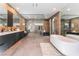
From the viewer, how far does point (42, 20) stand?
17.1 meters

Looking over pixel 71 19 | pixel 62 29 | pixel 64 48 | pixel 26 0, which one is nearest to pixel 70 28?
pixel 71 19

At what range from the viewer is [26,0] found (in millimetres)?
3705

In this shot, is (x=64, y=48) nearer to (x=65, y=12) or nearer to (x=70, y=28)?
(x=70, y=28)

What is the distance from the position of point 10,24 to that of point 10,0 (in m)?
4.77

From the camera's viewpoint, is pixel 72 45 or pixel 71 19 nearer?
pixel 72 45

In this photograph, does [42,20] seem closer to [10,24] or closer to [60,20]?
[60,20]

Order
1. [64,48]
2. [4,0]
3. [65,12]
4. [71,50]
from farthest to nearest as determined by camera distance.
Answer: [65,12], [64,48], [71,50], [4,0]

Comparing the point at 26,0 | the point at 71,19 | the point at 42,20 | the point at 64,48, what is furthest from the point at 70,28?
the point at 42,20

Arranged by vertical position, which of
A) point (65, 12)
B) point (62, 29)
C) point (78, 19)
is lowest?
point (62, 29)

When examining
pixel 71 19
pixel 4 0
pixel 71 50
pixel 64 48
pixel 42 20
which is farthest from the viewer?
pixel 42 20

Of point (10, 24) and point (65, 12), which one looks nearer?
point (10, 24)

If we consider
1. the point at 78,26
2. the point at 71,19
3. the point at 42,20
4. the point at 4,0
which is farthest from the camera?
the point at 42,20

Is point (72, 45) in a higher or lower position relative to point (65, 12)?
lower

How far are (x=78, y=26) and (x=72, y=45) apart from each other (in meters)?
3.27
